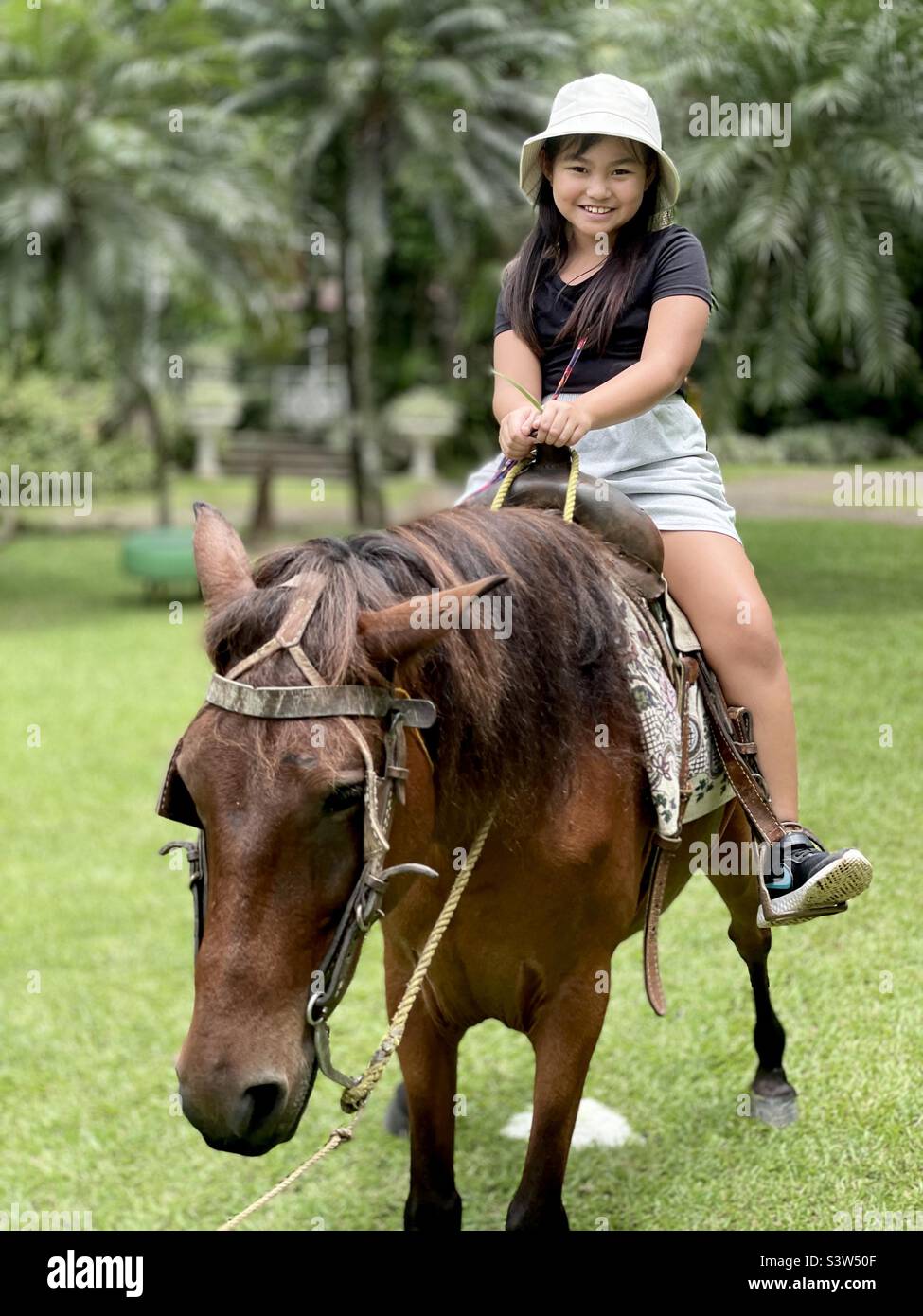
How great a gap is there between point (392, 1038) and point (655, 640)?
998 mm

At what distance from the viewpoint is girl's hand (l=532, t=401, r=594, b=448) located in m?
2.70

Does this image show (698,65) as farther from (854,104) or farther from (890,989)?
(890,989)

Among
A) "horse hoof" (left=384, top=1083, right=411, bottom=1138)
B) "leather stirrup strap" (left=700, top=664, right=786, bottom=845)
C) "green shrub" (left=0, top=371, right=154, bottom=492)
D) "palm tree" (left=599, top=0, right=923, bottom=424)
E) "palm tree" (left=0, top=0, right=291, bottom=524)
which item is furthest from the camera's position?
"green shrub" (left=0, top=371, right=154, bottom=492)

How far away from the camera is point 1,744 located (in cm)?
933

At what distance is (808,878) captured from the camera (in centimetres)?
280

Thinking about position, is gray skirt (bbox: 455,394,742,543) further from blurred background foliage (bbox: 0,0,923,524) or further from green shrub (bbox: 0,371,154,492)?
green shrub (bbox: 0,371,154,492)

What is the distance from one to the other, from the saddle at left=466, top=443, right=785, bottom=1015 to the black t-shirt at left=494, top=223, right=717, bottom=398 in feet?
0.76

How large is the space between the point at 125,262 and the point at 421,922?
11.3 m

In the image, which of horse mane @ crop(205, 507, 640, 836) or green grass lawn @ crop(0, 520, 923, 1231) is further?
green grass lawn @ crop(0, 520, 923, 1231)

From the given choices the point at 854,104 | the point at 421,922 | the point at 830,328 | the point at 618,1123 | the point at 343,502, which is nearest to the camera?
the point at 421,922

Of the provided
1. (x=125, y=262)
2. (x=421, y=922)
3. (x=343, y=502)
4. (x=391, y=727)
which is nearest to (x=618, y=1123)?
(x=421, y=922)

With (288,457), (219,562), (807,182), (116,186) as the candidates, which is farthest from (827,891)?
(288,457)

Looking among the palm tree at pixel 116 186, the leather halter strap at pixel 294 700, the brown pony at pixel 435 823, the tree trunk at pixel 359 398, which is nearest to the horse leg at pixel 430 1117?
the brown pony at pixel 435 823

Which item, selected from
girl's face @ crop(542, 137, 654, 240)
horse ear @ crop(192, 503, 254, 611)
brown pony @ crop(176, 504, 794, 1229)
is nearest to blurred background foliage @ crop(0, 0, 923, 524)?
girl's face @ crop(542, 137, 654, 240)
